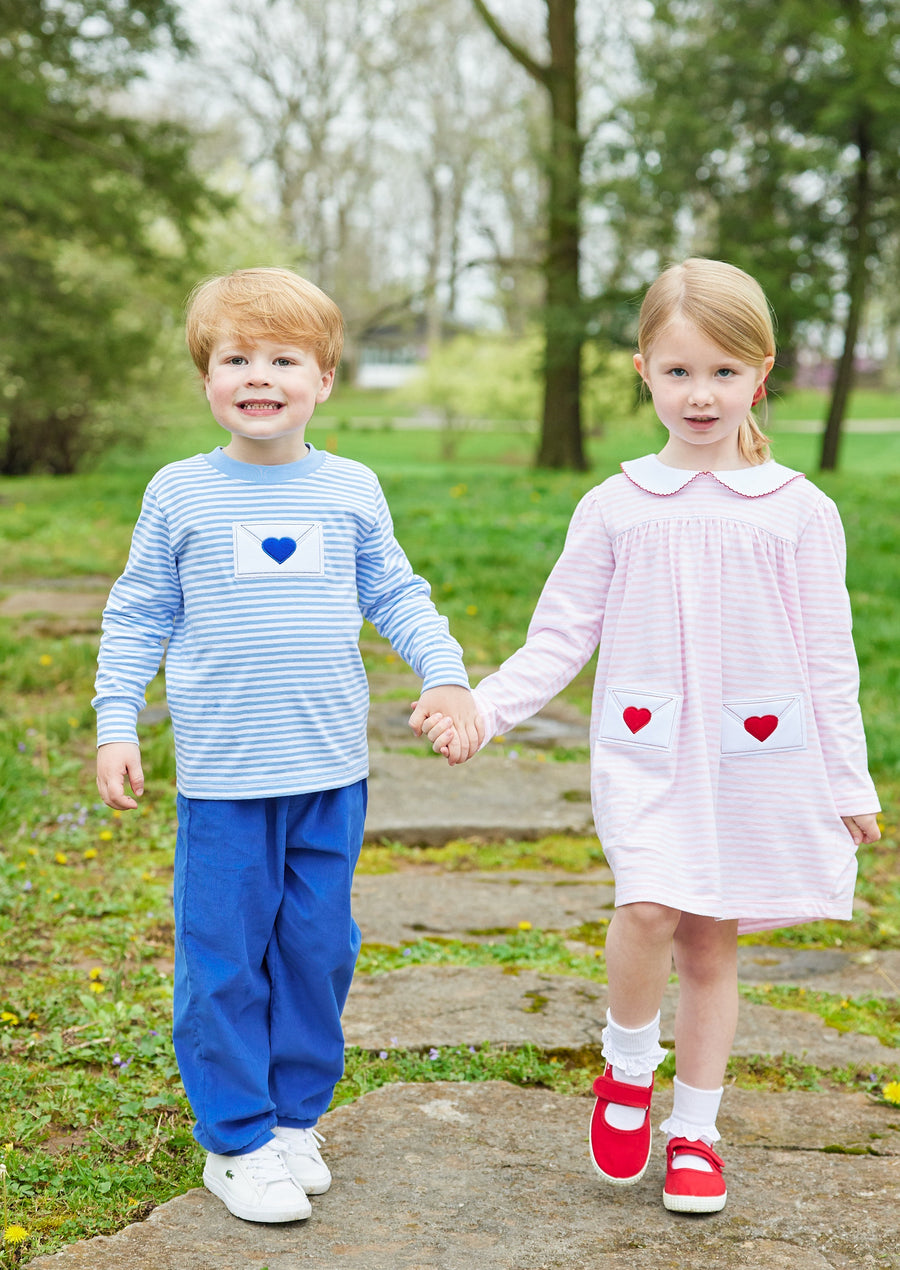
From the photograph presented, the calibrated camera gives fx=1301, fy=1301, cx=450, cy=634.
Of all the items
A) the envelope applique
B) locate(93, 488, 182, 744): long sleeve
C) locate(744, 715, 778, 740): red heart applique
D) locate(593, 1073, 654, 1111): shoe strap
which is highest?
the envelope applique

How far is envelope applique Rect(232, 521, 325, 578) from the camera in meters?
2.03

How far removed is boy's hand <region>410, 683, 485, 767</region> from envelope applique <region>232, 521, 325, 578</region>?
0.27 metres

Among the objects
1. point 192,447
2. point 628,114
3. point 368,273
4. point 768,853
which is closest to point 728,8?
point 628,114

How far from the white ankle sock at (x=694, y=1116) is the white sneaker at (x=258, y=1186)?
0.61 metres

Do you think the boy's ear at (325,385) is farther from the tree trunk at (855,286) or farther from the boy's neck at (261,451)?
the tree trunk at (855,286)

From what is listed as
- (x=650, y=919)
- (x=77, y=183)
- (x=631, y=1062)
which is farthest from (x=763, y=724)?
(x=77, y=183)

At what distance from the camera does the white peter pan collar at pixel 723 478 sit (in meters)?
2.11

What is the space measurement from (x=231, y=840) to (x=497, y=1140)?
729 millimetres

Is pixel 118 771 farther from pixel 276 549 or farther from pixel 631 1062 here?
pixel 631 1062

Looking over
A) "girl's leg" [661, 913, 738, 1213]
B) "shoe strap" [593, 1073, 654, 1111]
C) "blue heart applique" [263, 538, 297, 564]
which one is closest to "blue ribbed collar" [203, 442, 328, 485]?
"blue heart applique" [263, 538, 297, 564]

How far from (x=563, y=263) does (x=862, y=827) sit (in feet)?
48.2

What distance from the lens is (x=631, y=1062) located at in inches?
82.2

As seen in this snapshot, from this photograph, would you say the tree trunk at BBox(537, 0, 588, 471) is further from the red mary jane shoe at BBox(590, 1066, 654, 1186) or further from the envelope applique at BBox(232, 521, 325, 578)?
the red mary jane shoe at BBox(590, 1066, 654, 1186)

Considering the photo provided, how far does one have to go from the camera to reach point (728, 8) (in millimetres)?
16578
